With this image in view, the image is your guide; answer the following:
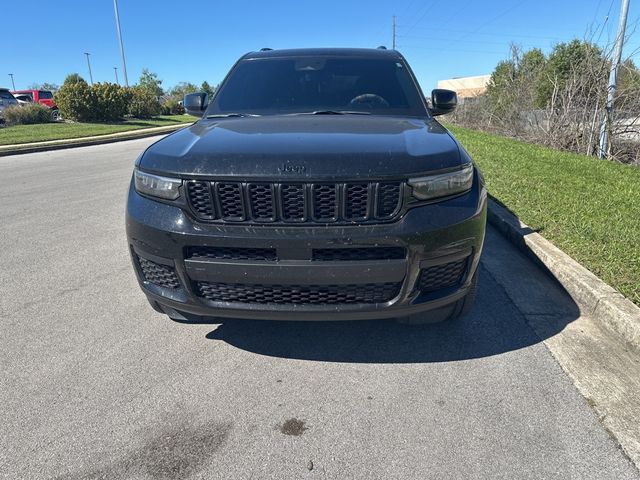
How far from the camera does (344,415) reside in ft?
7.63

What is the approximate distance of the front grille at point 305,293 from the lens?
2.40 m

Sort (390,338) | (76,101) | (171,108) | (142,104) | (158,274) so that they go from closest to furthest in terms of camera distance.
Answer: (158,274) → (390,338) → (76,101) → (142,104) → (171,108)

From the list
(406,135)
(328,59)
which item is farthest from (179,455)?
(328,59)

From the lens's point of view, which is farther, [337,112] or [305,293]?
[337,112]

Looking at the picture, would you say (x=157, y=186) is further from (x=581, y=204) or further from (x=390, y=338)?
(x=581, y=204)

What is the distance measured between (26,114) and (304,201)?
2598cm

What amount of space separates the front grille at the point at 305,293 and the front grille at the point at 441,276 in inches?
5.9

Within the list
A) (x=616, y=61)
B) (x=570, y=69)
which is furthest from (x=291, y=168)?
(x=570, y=69)

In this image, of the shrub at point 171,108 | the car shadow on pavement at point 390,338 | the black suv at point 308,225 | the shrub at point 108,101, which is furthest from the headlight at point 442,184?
the shrub at point 171,108

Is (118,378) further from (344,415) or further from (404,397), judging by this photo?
(404,397)

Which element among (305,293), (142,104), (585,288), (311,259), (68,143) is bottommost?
(68,143)

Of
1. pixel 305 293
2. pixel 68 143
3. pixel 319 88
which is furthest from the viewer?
pixel 68 143

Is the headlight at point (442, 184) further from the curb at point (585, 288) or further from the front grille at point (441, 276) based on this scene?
the curb at point (585, 288)

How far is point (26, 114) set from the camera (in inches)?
911
